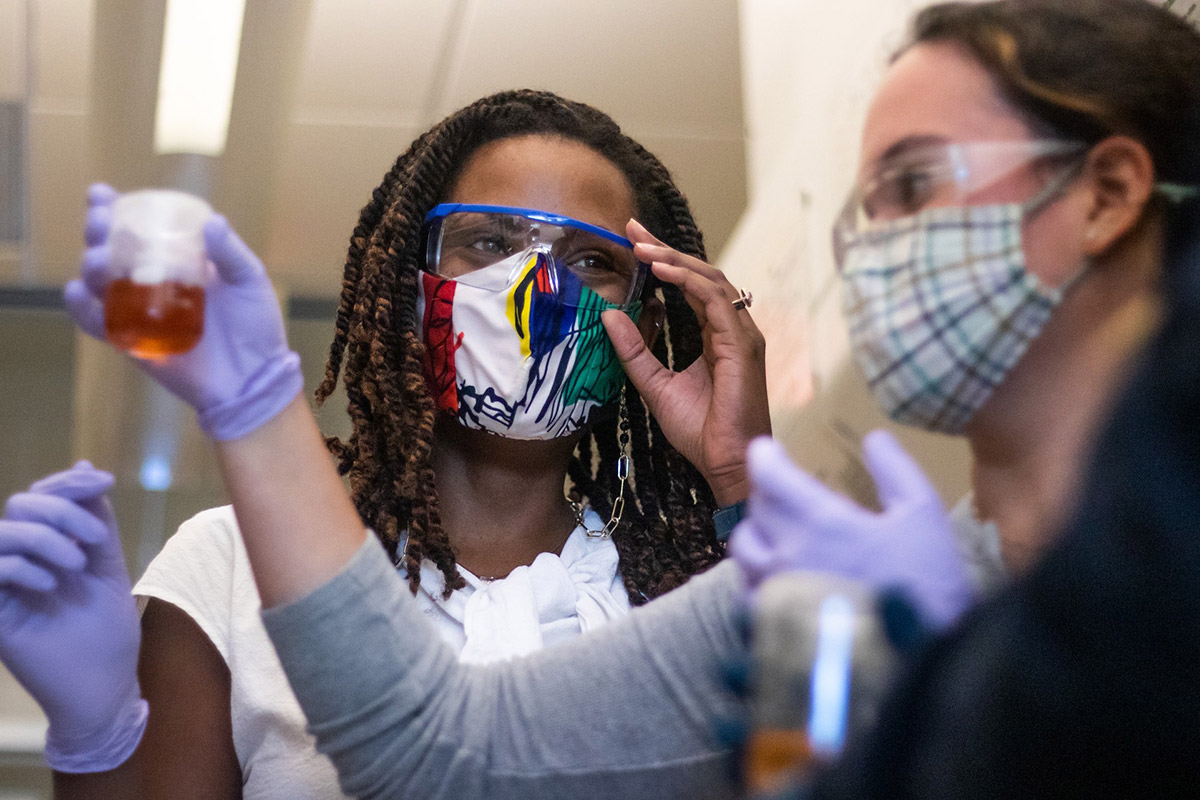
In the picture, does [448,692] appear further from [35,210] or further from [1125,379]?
[35,210]

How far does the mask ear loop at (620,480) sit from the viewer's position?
4.94 feet

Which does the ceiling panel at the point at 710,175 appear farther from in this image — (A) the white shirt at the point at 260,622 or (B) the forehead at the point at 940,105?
(B) the forehead at the point at 940,105

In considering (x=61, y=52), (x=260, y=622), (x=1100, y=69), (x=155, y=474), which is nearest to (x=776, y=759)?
(x=1100, y=69)

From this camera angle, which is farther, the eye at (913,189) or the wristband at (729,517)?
the wristband at (729,517)

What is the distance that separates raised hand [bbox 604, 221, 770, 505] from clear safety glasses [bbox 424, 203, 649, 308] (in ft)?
0.14

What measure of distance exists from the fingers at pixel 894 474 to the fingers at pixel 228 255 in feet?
1.36

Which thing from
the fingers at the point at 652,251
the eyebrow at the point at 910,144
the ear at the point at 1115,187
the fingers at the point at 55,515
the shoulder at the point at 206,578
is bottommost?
the shoulder at the point at 206,578

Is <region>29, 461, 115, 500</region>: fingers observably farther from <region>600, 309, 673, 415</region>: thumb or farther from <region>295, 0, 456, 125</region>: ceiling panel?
A: <region>295, 0, 456, 125</region>: ceiling panel

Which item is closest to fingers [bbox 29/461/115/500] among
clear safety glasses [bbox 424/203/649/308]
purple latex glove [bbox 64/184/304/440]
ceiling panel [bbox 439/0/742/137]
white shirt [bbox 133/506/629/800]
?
purple latex glove [bbox 64/184/304/440]

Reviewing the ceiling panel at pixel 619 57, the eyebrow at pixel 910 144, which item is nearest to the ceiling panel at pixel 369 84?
the ceiling panel at pixel 619 57

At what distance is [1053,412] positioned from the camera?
59cm

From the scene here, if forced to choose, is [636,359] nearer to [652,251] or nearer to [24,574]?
[652,251]

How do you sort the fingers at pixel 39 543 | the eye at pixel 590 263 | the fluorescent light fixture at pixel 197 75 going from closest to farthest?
the fingers at pixel 39 543 → the eye at pixel 590 263 → the fluorescent light fixture at pixel 197 75

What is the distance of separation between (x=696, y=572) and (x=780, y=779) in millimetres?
914
